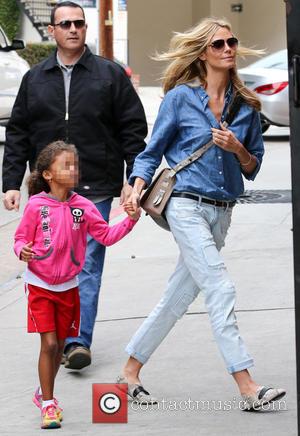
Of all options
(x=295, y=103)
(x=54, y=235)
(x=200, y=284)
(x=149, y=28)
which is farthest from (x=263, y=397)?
(x=149, y=28)

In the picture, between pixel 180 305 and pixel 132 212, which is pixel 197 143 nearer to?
pixel 132 212

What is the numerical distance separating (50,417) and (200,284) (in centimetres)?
93

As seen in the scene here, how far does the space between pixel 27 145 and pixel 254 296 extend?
223 centimetres

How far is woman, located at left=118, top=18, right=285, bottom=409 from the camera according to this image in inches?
214

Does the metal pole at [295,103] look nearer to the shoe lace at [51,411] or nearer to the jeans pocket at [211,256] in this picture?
the jeans pocket at [211,256]

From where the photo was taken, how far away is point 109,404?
18.3 ft

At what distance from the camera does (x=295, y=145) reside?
4152 mm

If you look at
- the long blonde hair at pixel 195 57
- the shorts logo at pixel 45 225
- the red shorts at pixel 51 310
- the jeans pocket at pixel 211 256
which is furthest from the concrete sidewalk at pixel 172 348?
the long blonde hair at pixel 195 57

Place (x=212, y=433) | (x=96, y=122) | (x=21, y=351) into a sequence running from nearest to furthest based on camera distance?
(x=212, y=433), (x=96, y=122), (x=21, y=351)

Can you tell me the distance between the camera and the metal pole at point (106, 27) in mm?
21031

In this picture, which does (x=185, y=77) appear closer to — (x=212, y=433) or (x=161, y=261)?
(x=212, y=433)

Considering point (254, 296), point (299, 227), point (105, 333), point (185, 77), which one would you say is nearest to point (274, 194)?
point (254, 296)

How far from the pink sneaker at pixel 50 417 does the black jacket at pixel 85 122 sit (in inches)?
55.8

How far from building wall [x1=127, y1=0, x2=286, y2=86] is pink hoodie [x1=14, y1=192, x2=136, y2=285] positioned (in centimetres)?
3202
